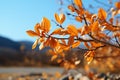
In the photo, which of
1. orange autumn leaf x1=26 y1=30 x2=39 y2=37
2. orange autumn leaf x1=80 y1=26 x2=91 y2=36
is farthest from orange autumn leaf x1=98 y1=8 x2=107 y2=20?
orange autumn leaf x1=26 y1=30 x2=39 y2=37

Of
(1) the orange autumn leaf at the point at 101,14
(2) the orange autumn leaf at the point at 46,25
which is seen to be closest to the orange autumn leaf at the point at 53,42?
(2) the orange autumn leaf at the point at 46,25

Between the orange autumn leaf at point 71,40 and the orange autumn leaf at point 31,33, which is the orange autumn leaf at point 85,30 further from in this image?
the orange autumn leaf at point 31,33

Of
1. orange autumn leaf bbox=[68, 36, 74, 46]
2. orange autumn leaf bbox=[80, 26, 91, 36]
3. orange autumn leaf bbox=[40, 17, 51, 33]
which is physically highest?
orange autumn leaf bbox=[40, 17, 51, 33]

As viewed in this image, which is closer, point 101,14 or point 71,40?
point 71,40

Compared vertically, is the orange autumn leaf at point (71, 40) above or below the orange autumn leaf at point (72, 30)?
below

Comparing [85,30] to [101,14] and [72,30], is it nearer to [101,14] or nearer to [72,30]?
[72,30]

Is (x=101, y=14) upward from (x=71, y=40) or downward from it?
upward

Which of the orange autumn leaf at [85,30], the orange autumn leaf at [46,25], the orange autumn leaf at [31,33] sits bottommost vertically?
the orange autumn leaf at [85,30]

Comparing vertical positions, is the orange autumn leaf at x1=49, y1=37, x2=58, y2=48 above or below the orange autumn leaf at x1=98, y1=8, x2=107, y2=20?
below

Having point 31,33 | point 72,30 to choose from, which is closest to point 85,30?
point 72,30

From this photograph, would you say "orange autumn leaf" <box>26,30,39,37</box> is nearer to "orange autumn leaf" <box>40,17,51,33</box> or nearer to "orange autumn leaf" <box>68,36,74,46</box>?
"orange autumn leaf" <box>40,17,51,33</box>

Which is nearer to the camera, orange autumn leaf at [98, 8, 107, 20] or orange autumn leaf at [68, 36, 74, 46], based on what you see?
orange autumn leaf at [68, 36, 74, 46]
